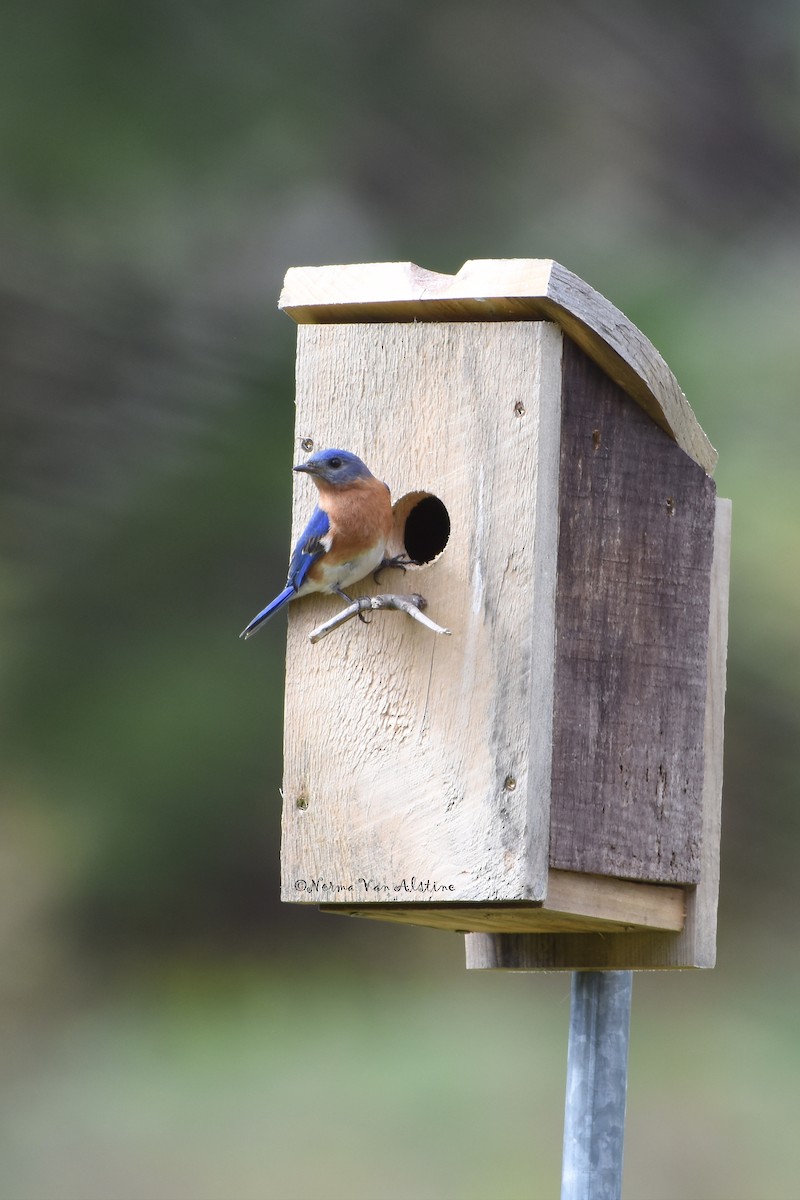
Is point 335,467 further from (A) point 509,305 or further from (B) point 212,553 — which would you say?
(B) point 212,553

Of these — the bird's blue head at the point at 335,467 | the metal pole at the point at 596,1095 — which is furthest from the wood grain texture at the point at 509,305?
the metal pole at the point at 596,1095

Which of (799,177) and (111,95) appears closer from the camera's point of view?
(111,95)

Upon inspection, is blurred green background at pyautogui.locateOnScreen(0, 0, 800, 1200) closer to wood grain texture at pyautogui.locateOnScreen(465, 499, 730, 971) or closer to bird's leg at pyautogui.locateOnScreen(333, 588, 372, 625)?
wood grain texture at pyautogui.locateOnScreen(465, 499, 730, 971)

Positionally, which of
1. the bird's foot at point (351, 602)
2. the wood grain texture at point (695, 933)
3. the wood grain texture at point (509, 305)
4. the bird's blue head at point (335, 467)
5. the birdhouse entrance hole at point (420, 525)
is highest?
the wood grain texture at point (509, 305)

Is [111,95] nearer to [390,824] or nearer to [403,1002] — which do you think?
[403,1002]

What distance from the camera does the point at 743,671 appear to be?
6945 mm

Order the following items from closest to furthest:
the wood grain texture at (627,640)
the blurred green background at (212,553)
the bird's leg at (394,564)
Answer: the wood grain texture at (627,640) → the bird's leg at (394,564) → the blurred green background at (212,553)

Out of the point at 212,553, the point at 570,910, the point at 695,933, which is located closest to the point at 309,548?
the point at 570,910

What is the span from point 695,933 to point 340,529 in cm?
97

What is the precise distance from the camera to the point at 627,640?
121 inches

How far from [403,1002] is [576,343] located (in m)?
4.18

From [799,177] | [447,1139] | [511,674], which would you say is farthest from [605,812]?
Answer: [799,177]

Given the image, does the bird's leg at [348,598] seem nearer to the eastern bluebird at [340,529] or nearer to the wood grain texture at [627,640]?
the eastern bluebird at [340,529]

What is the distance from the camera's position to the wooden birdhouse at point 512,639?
9.53 ft
